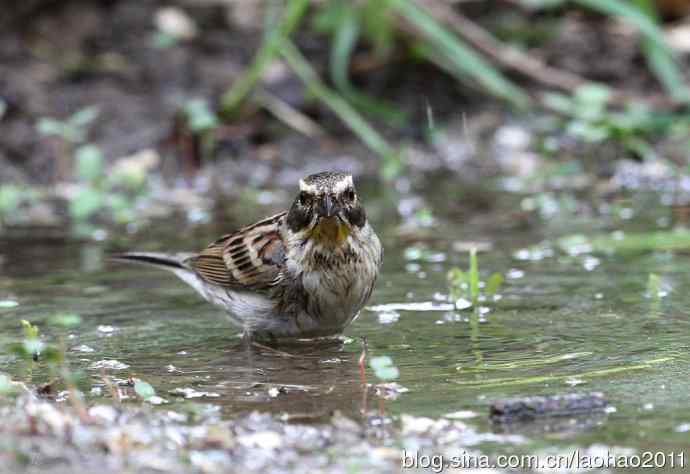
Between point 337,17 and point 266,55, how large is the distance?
3.20 ft

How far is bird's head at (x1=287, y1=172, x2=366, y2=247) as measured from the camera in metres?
5.98

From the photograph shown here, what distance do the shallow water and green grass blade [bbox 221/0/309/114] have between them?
2335mm

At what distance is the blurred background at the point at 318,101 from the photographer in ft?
35.4

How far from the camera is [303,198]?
6.14 meters

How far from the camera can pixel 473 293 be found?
6707 mm

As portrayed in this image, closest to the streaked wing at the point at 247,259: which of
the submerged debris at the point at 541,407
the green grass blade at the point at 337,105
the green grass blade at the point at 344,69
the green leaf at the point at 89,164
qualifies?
the submerged debris at the point at 541,407

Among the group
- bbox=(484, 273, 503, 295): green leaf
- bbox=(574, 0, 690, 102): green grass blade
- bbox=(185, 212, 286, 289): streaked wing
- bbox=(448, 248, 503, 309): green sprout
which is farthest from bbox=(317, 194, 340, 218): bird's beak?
bbox=(574, 0, 690, 102): green grass blade

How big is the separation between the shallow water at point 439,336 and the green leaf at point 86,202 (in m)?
0.57

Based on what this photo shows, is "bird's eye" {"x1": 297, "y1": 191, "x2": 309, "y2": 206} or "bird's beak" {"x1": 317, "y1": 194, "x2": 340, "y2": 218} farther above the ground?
"bird's eye" {"x1": 297, "y1": 191, "x2": 309, "y2": 206}

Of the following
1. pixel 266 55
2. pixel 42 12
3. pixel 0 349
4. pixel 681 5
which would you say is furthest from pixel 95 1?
pixel 0 349

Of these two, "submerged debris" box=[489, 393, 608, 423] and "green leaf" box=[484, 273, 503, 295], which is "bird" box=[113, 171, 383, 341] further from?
"submerged debris" box=[489, 393, 608, 423]

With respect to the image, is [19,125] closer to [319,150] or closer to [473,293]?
[319,150]

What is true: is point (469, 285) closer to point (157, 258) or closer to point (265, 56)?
point (157, 258)

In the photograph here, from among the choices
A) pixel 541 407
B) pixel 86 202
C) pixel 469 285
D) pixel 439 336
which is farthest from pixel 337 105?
pixel 541 407
